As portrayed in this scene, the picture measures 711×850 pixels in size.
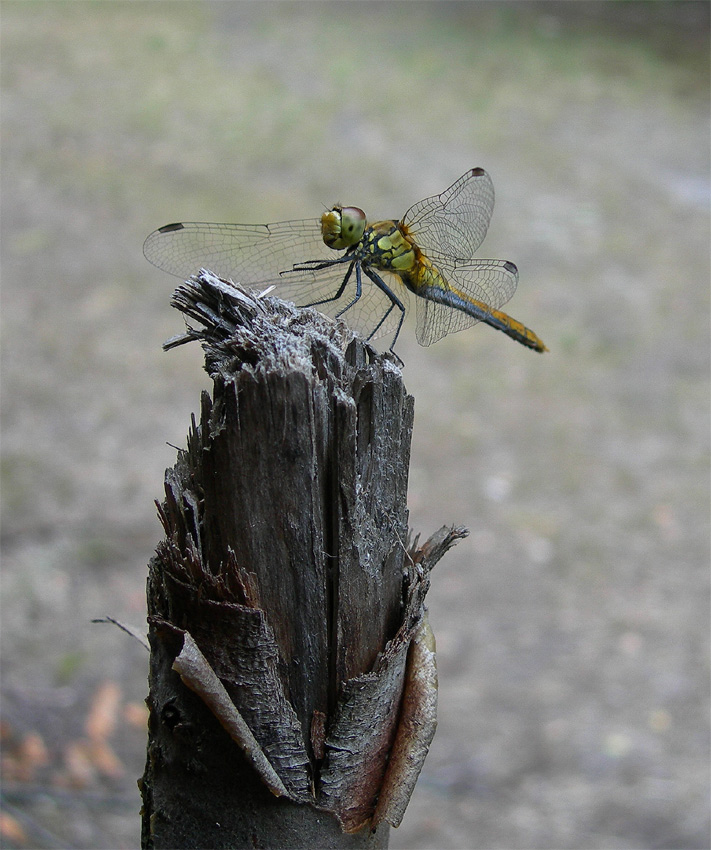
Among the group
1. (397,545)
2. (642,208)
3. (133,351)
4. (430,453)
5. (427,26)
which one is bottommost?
(397,545)

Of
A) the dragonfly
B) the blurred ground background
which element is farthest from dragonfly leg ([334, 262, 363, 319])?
the blurred ground background

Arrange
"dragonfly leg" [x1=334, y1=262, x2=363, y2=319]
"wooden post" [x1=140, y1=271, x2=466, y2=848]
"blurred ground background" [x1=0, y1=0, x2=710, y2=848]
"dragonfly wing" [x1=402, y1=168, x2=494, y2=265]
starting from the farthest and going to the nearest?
1. "blurred ground background" [x1=0, y1=0, x2=710, y2=848]
2. "dragonfly wing" [x1=402, y1=168, x2=494, y2=265]
3. "dragonfly leg" [x1=334, y1=262, x2=363, y2=319]
4. "wooden post" [x1=140, y1=271, x2=466, y2=848]

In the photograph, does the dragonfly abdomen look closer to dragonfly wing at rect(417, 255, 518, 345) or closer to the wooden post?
dragonfly wing at rect(417, 255, 518, 345)

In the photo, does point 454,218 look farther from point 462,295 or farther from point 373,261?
point 373,261

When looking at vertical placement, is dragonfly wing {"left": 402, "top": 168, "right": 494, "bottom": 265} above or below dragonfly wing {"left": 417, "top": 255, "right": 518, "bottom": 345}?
above

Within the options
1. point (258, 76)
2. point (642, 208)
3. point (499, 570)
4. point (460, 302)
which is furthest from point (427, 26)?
point (460, 302)

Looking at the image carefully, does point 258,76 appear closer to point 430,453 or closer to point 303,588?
point 430,453

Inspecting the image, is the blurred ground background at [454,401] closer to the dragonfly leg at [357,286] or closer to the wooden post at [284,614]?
the dragonfly leg at [357,286]
